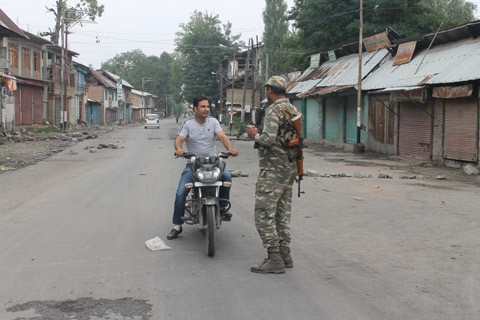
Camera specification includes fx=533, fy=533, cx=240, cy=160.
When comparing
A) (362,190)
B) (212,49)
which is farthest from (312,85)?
(212,49)

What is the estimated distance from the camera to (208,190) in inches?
240

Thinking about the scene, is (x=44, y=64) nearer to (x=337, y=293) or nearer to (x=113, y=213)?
(x=113, y=213)

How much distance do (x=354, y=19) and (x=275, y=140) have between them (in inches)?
1195

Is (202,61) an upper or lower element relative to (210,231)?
upper

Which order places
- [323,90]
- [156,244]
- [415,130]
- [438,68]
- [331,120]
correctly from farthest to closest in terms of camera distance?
[331,120] < [323,90] < [415,130] < [438,68] < [156,244]

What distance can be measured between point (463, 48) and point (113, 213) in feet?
45.6

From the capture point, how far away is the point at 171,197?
402 inches

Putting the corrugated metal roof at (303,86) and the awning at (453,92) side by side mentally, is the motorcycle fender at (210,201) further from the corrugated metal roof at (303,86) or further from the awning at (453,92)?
the corrugated metal roof at (303,86)

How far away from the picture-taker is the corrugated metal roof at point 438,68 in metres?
15.9

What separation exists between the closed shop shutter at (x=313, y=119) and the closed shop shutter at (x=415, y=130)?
33.2ft

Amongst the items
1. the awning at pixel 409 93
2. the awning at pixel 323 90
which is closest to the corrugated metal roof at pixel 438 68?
Result: the awning at pixel 409 93

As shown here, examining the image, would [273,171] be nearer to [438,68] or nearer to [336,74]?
[438,68]

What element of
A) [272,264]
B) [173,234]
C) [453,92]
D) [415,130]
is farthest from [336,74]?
[272,264]

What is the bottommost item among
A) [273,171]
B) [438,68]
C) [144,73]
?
[273,171]
